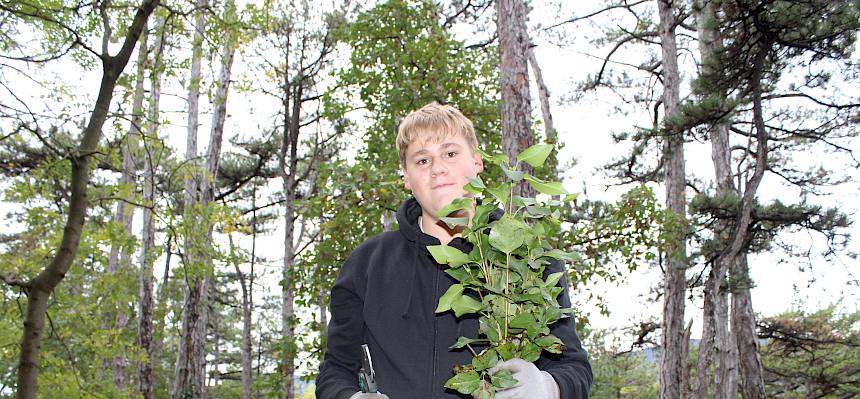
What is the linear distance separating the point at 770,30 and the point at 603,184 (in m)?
7.12

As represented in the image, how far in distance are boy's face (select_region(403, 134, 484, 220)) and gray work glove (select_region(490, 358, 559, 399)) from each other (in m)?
0.62

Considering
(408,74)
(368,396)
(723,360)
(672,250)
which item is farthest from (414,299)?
(723,360)

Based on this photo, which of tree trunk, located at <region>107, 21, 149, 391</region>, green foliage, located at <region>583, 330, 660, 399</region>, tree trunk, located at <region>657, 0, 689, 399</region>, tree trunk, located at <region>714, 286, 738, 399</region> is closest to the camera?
tree trunk, located at <region>107, 21, 149, 391</region>

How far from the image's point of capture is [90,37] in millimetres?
5695

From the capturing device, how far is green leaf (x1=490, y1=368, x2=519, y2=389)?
126cm

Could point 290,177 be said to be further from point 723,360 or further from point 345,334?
point 345,334

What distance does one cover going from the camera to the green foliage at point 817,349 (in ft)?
46.4

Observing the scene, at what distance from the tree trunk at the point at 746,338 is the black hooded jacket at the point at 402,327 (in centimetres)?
1043

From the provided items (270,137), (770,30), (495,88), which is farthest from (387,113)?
(270,137)

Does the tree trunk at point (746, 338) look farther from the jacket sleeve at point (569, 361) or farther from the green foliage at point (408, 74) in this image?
the jacket sleeve at point (569, 361)

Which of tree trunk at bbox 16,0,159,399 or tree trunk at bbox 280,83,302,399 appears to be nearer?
tree trunk at bbox 16,0,159,399

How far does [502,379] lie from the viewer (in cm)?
127

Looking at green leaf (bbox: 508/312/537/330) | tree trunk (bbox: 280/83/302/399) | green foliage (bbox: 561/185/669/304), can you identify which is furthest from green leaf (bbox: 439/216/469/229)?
tree trunk (bbox: 280/83/302/399)

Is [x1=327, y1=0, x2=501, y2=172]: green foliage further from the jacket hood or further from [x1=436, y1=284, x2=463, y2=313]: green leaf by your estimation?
[x1=436, y1=284, x2=463, y2=313]: green leaf
